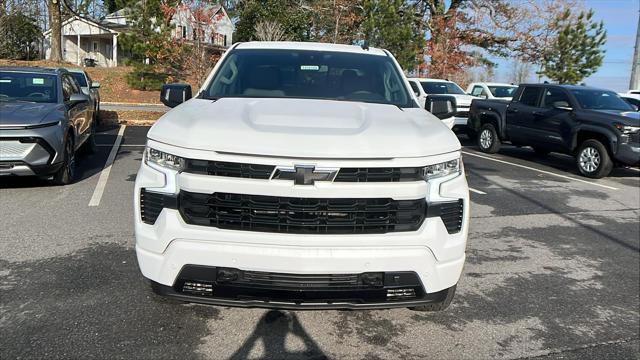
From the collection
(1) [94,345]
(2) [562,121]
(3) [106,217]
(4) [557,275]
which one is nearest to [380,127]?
(1) [94,345]

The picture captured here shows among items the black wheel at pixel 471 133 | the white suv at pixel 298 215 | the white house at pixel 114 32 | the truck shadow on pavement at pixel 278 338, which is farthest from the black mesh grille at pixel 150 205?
the white house at pixel 114 32

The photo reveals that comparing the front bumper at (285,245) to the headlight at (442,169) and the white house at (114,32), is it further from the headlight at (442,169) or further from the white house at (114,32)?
the white house at (114,32)

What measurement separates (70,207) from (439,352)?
503 centimetres

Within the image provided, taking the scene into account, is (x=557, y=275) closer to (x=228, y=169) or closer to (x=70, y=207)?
(x=228, y=169)

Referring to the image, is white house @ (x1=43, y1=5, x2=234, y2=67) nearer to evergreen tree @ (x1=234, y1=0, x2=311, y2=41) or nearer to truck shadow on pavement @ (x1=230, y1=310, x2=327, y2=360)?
evergreen tree @ (x1=234, y1=0, x2=311, y2=41)

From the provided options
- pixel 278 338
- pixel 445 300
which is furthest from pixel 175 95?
pixel 445 300

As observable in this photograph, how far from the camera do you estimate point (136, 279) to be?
420cm

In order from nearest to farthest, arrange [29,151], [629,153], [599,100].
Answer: [29,151] → [629,153] → [599,100]

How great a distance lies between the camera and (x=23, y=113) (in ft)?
22.5

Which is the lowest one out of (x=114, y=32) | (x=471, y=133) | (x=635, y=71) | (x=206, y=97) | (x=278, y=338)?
(x=278, y=338)

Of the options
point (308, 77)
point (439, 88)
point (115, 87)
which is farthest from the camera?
point (115, 87)

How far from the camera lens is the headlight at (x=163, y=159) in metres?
2.91

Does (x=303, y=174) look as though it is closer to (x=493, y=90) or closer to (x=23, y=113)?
(x=23, y=113)

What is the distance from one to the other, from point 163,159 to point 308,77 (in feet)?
6.01
